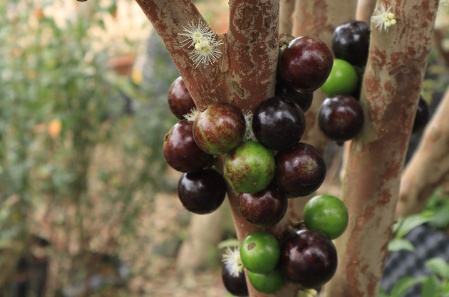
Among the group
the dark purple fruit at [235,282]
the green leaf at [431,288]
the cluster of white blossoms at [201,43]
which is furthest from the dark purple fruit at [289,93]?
the green leaf at [431,288]

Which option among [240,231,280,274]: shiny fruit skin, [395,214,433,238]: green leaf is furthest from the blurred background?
[240,231,280,274]: shiny fruit skin

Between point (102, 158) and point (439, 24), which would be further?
point (102, 158)

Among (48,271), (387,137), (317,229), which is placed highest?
(387,137)

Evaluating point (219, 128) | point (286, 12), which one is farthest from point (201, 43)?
point (286, 12)

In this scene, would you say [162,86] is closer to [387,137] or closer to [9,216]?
[9,216]

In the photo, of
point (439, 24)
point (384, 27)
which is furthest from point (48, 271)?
point (439, 24)

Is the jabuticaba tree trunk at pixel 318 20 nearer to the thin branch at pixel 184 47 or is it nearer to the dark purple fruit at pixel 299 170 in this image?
the dark purple fruit at pixel 299 170

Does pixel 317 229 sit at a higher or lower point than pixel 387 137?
lower
